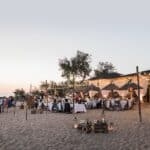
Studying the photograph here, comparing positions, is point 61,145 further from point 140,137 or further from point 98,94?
point 98,94

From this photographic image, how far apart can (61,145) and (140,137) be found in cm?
328

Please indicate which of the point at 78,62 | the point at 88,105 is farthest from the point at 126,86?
the point at 78,62

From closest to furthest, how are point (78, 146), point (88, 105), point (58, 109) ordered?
1. point (78, 146)
2. point (58, 109)
3. point (88, 105)

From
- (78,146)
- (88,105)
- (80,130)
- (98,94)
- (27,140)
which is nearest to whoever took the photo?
(78,146)

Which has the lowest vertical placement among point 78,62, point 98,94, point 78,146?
point 78,146

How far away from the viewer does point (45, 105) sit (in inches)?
1278

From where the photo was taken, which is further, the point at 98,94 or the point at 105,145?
the point at 98,94

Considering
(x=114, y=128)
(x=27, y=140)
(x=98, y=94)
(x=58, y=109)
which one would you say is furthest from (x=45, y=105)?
(x=27, y=140)

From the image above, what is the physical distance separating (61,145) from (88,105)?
20.3 meters

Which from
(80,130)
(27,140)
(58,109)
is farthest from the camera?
(58,109)

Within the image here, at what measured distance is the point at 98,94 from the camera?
37094mm

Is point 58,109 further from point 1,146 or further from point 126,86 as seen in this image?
point 1,146

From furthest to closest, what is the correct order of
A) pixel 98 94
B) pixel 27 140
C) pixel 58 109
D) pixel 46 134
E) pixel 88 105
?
pixel 98 94 → pixel 88 105 → pixel 58 109 → pixel 46 134 → pixel 27 140

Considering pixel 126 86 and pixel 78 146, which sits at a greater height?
pixel 126 86
